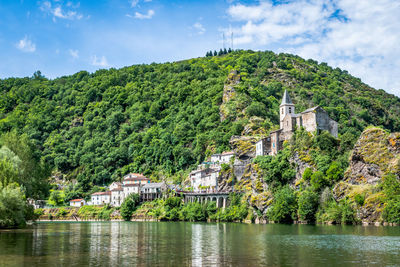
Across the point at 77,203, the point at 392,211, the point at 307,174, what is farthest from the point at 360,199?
the point at 77,203

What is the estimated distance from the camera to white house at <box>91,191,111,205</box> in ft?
443

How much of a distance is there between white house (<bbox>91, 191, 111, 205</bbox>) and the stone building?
56595 mm

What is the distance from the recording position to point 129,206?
394 feet

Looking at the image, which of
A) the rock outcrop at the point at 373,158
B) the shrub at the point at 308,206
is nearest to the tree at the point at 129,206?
the shrub at the point at 308,206

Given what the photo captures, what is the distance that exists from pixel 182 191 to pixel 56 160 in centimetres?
7016

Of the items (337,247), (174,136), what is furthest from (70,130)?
(337,247)

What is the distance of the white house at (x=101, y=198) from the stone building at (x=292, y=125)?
56.6 metres

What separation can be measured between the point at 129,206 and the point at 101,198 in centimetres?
2065

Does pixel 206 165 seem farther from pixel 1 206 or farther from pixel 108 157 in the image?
pixel 1 206

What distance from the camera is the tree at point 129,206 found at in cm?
11844

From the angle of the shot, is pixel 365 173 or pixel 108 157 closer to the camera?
pixel 365 173

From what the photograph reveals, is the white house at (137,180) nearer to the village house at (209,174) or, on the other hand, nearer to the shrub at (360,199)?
the village house at (209,174)

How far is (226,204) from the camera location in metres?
101

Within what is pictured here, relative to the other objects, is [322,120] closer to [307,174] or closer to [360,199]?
[307,174]
